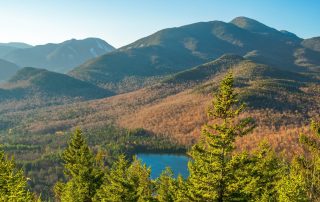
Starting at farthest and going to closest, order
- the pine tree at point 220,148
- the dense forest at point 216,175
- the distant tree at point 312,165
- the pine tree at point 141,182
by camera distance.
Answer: the distant tree at point 312,165, the pine tree at point 141,182, the dense forest at point 216,175, the pine tree at point 220,148

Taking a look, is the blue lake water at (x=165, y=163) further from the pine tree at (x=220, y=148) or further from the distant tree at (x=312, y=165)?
the pine tree at (x=220, y=148)

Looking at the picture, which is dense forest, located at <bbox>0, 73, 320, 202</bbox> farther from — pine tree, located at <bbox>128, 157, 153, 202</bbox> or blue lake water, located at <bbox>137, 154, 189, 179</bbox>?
blue lake water, located at <bbox>137, 154, 189, 179</bbox>

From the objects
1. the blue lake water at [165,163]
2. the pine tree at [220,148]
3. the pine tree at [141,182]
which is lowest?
the blue lake water at [165,163]

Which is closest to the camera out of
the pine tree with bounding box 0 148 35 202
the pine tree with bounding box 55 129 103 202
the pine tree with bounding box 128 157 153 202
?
the pine tree with bounding box 0 148 35 202

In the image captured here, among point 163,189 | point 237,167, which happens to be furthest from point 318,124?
point 163,189

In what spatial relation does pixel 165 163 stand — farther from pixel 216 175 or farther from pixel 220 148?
pixel 220 148

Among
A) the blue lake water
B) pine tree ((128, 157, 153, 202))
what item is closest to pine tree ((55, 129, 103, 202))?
pine tree ((128, 157, 153, 202))

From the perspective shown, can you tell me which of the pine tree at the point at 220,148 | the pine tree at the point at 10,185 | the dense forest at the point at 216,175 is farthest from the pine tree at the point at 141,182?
the pine tree at the point at 220,148

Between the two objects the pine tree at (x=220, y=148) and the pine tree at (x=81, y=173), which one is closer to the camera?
the pine tree at (x=220, y=148)

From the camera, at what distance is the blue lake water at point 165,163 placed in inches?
6837

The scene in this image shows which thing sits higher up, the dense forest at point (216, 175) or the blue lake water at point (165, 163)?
the dense forest at point (216, 175)

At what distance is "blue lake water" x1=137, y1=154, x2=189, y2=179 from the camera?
173663mm

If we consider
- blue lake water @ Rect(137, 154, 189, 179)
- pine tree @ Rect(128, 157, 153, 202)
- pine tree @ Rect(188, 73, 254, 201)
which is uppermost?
pine tree @ Rect(188, 73, 254, 201)

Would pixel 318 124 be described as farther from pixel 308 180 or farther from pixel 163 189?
pixel 163 189
